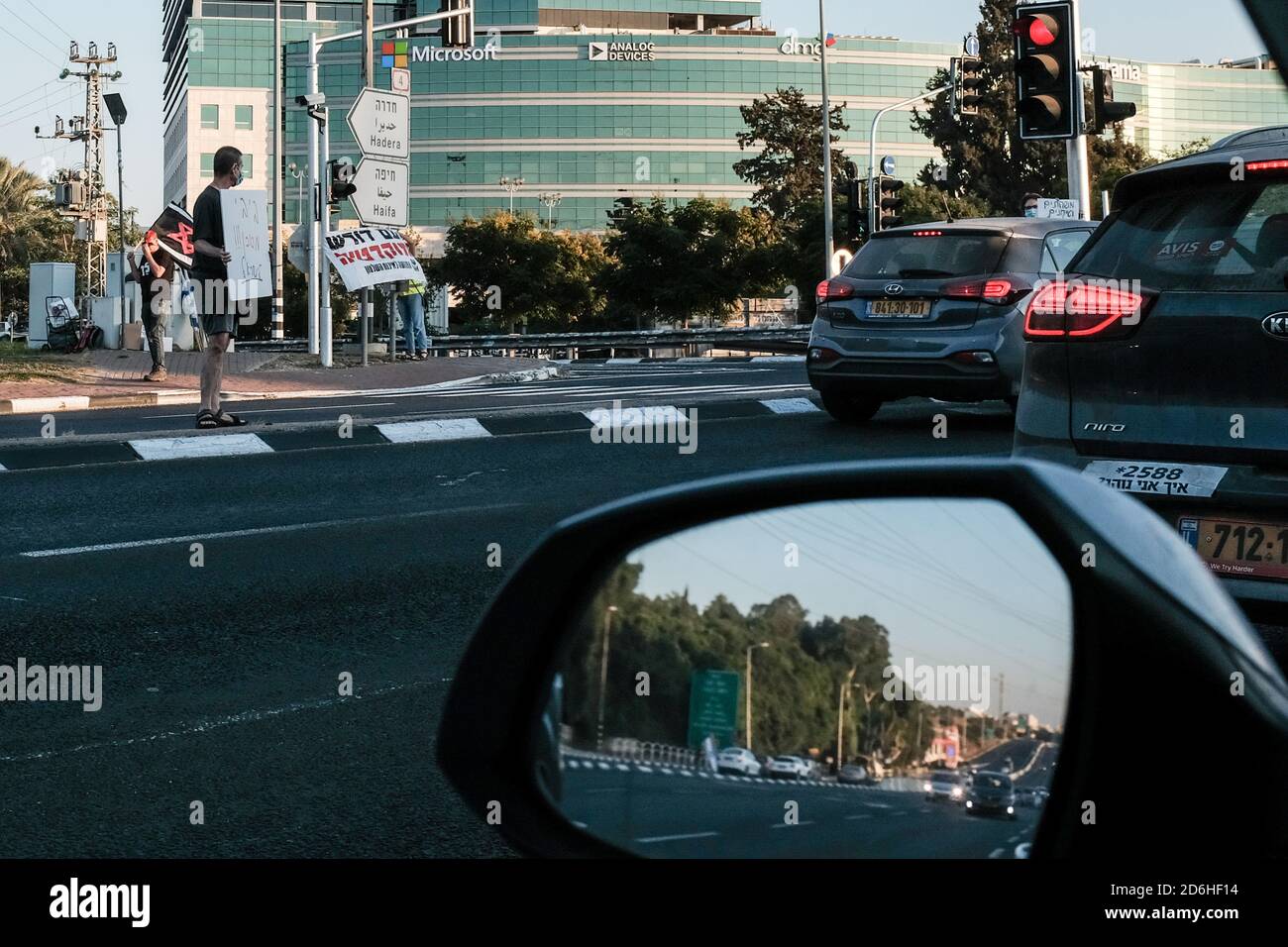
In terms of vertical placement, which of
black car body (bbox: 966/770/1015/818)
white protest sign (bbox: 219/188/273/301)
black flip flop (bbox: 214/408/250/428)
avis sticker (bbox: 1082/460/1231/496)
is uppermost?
white protest sign (bbox: 219/188/273/301)

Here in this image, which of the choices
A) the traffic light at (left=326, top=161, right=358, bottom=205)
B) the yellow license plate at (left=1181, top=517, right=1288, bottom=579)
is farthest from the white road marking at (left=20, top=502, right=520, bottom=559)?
the traffic light at (left=326, top=161, right=358, bottom=205)

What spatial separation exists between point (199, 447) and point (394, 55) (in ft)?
55.0

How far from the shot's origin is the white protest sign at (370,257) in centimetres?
2214

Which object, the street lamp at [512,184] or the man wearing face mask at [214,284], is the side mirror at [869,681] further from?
the street lamp at [512,184]

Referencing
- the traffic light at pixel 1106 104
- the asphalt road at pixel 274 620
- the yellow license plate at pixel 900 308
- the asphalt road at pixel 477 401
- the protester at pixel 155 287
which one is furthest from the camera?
the protester at pixel 155 287

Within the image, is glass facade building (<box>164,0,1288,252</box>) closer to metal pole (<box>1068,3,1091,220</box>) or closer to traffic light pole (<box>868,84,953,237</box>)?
traffic light pole (<box>868,84,953,237</box>)

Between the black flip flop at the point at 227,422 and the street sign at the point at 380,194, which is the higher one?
the street sign at the point at 380,194

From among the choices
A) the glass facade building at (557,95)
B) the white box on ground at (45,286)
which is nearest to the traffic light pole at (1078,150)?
the white box on ground at (45,286)

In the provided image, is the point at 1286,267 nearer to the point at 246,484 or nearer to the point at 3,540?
the point at 3,540

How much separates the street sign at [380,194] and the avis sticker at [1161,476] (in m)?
19.2

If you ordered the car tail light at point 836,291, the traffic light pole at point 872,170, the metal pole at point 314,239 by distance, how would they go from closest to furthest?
the car tail light at point 836,291, the metal pole at point 314,239, the traffic light pole at point 872,170

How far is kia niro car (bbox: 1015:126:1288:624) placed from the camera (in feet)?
14.4

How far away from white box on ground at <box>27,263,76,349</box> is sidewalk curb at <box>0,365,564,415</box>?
18.7 m

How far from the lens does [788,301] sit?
77500 mm
